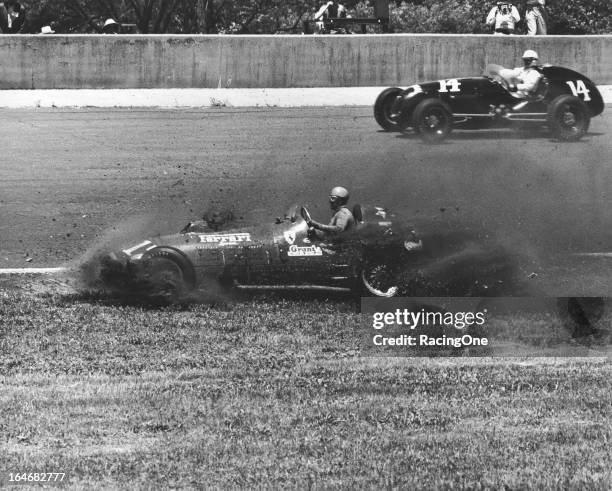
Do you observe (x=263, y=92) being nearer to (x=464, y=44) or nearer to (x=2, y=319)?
(x=464, y=44)

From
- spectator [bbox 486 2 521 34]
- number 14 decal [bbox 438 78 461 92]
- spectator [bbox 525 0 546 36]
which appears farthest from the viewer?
spectator [bbox 525 0 546 36]

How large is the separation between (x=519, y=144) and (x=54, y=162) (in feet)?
22.8

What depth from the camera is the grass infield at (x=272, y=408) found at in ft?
→ 26.4

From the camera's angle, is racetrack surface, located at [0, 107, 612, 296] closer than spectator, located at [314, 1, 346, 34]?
Yes

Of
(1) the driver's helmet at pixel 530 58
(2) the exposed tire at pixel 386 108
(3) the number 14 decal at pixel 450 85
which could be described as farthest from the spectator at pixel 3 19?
(1) the driver's helmet at pixel 530 58

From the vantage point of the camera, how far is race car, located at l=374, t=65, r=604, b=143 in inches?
698

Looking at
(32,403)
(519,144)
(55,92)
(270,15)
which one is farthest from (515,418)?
(270,15)

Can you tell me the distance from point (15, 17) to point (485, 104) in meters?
7.90

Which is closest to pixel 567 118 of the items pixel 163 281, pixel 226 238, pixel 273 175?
pixel 273 175

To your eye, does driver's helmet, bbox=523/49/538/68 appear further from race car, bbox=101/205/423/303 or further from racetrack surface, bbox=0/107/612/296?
race car, bbox=101/205/423/303

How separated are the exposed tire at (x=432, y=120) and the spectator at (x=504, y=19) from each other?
2946mm

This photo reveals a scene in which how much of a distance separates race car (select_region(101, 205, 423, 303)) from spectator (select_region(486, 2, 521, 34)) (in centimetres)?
802

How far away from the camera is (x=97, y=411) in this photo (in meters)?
9.36

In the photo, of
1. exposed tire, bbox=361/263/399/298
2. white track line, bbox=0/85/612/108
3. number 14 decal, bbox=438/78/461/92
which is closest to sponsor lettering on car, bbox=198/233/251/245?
exposed tire, bbox=361/263/399/298
